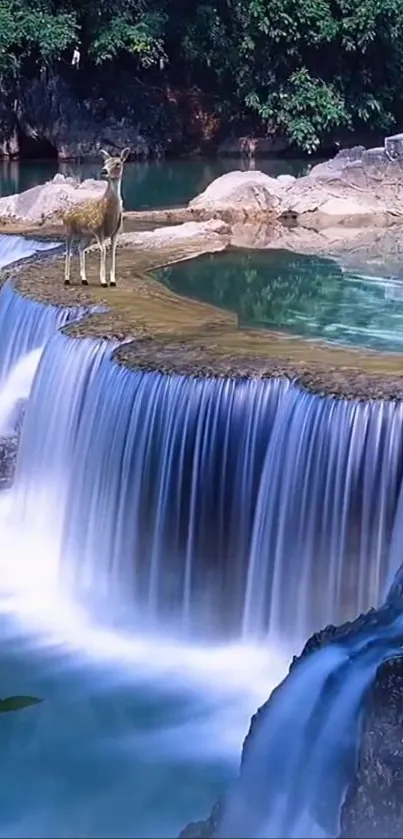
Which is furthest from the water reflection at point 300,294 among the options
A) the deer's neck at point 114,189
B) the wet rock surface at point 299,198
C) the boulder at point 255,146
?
the boulder at point 255,146

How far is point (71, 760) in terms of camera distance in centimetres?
645

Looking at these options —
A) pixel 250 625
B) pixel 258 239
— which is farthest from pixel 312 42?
pixel 250 625

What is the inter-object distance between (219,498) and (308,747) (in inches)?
126

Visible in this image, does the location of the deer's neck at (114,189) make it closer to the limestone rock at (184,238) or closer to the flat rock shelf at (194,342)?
the flat rock shelf at (194,342)

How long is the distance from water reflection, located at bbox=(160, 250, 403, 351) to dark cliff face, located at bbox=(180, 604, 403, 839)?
17.8ft

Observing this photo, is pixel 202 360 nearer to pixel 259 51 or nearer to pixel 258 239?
pixel 258 239

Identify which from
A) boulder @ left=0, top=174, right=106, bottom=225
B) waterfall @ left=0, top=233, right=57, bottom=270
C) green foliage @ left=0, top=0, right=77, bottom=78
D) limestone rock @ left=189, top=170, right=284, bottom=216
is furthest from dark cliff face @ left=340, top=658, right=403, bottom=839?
green foliage @ left=0, top=0, right=77, bottom=78

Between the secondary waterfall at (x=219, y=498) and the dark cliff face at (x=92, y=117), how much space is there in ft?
69.9

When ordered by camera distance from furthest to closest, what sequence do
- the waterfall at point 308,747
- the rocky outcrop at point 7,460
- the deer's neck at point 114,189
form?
1. the deer's neck at point 114,189
2. the rocky outcrop at point 7,460
3. the waterfall at point 308,747

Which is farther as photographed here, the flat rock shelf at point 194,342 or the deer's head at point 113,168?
the deer's head at point 113,168

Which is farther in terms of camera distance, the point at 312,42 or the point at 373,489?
the point at 312,42

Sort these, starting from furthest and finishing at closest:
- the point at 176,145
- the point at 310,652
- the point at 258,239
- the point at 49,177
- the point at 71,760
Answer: the point at 176,145 < the point at 49,177 < the point at 258,239 < the point at 71,760 < the point at 310,652

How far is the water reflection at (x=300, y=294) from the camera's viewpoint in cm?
1072

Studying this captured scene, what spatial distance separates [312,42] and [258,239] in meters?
13.2
